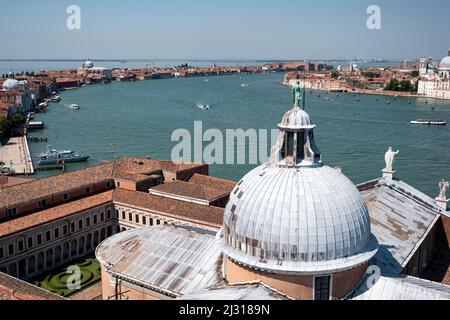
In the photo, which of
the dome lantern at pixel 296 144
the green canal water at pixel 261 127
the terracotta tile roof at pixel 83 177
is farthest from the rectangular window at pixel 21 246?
the green canal water at pixel 261 127

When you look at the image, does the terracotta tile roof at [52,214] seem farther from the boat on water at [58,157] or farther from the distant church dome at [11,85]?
Answer: the distant church dome at [11,85]

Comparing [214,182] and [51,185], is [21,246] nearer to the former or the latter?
[51,185]

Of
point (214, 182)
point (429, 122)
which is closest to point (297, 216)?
point (214, 182)

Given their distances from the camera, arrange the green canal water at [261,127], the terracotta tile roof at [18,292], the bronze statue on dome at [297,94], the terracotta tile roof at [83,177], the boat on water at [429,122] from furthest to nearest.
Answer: the boat on water at [429,122], the green canal water at [261,127], the terracotta tile roof at [83,177], the terracotta tile roof at [18,292], the bronze statue on dome at [297,94]

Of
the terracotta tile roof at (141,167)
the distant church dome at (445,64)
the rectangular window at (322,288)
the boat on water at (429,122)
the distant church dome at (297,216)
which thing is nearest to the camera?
the distant church dome at (297,216)

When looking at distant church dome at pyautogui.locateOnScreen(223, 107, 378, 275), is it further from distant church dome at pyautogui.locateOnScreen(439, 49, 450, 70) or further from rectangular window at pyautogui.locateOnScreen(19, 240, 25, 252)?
distant church dome at pyautogui.locateOnScreen(439, 49, 450, 70)
